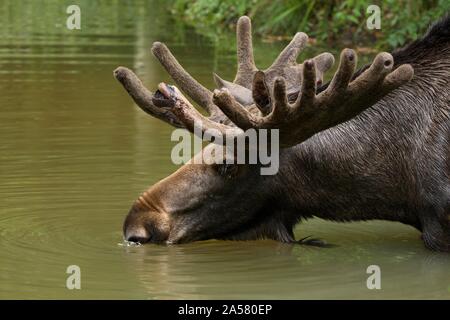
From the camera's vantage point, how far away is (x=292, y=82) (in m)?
8.05

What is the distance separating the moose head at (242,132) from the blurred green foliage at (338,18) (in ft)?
27.5

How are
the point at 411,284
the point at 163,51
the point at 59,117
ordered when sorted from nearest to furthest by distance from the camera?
the point at 411,284, the point at 163,51, the point at 59,117

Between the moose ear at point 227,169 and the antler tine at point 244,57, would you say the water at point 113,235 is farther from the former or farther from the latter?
the antler tine at point 244,57

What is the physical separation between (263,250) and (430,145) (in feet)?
3.79

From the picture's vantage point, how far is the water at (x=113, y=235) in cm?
699

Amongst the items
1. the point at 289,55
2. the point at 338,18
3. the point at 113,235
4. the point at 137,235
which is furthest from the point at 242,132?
the point at 338,18

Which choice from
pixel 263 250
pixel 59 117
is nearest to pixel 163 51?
pixel 263 250

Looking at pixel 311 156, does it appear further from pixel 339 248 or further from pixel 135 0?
pixel 135 0

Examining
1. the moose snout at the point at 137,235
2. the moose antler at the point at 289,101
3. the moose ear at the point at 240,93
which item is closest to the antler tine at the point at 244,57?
the moose ear at the point at 240,93

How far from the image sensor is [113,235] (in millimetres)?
8109

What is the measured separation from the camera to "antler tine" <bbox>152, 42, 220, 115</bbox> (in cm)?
792

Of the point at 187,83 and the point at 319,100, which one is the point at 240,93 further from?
the point at 319,100

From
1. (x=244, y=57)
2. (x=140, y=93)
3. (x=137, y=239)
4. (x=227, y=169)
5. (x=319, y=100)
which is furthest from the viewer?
(x=244, y=57)

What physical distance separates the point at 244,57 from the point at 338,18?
37.1ft
